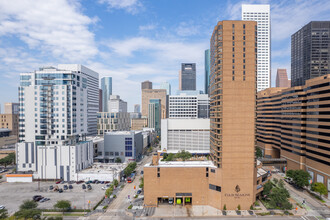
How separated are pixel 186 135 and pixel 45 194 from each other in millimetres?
79451

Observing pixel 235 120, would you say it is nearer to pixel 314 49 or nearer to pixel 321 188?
pixel 321 188

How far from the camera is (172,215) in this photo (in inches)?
2235

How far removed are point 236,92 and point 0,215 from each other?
231 ft

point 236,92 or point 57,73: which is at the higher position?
point 57,73

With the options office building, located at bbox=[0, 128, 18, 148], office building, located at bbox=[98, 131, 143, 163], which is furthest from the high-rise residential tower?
office building, located at bbox=[0, 128, 18, 148]

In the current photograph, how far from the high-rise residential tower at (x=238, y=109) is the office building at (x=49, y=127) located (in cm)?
6656

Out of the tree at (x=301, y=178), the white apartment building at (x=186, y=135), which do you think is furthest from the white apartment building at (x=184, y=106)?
the tree at (x=301, y=178)

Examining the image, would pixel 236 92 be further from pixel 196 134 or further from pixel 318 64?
pixel 318 64

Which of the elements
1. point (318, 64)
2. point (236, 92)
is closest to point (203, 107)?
point (236, 92)

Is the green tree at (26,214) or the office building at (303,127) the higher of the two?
the office building at (303,127)

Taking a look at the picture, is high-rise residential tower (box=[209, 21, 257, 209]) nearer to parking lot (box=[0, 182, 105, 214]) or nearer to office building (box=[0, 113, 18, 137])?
parking lot (box=[0, 182, 105, 214])

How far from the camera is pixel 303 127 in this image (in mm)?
87500

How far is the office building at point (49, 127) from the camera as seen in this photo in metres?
89.4

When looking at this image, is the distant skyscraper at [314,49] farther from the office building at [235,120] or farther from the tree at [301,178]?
the office building at [235,120]
